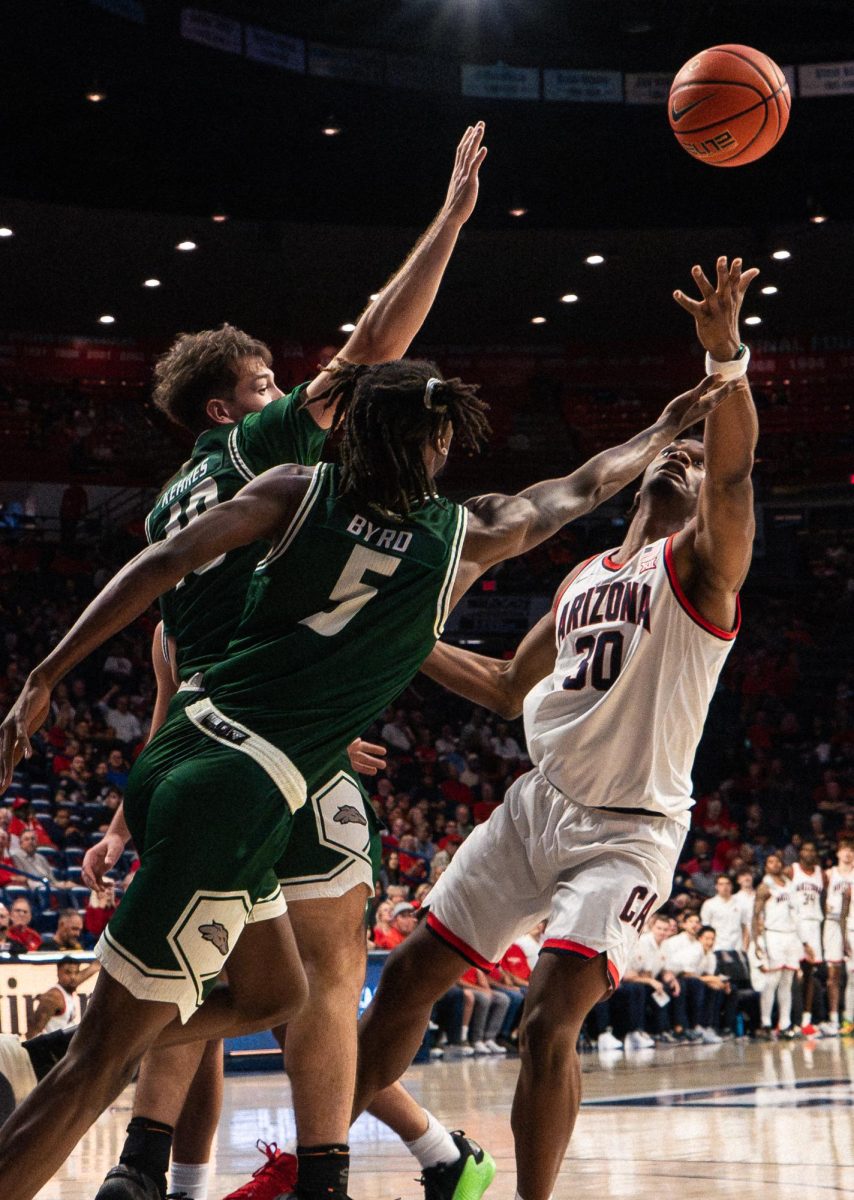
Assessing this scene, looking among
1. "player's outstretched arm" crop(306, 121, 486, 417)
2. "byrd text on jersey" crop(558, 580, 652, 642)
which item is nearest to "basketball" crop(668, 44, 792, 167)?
"byrd text on jersey" crop(558, 580, 652, 642)

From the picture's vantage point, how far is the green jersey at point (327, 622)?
10.5 feet

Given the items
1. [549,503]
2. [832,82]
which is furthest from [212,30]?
[549,503]

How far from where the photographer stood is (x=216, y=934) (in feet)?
10.0

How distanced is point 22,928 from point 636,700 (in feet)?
26.5

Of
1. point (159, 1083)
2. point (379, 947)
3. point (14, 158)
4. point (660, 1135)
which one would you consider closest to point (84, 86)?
point (14, 158)

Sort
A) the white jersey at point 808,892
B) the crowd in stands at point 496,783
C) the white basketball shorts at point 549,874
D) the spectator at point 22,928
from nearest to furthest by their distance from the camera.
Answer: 1. the white basketball shorts at point 549,874
2. the spectator at point 22,928
3. the crowd in stands at point 496,783
4. the white jersey at point 808,892

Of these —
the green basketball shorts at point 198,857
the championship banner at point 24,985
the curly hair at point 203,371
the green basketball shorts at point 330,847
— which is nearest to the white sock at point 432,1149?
the green basketball shorts at point 330,847

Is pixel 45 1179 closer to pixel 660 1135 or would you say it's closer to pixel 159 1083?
pixel 159 1083

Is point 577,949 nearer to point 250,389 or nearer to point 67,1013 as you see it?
point 250,389

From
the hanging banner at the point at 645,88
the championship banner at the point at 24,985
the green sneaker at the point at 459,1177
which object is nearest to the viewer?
the green sneaker at the point at 459,1177

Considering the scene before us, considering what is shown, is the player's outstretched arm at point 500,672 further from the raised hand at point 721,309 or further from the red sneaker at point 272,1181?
the red sneaker at point 272,1181

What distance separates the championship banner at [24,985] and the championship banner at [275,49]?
42.8ft

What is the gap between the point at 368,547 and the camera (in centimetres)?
323

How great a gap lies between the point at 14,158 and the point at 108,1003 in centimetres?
1912
